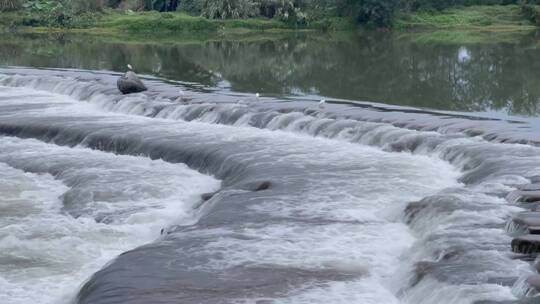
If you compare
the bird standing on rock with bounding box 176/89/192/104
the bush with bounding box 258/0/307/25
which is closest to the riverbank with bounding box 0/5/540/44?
the bush with bounding box 258/0/307/25

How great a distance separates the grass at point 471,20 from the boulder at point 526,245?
56.4m

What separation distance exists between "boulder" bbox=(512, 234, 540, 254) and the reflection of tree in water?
12.5 meters

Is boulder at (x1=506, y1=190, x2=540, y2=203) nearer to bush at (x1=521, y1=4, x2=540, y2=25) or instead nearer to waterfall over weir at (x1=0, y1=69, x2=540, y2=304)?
waterfall over weir at (x1=0, y1=69, x2=540, y2=304)

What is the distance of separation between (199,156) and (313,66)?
1969 centimetres

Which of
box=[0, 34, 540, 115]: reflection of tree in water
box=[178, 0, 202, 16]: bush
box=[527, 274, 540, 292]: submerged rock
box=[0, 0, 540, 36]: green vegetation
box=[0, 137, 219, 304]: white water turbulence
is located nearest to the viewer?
box=[527, 274, 540, 292]: submerged rock

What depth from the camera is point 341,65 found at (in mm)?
38375

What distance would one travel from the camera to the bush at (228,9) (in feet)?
218

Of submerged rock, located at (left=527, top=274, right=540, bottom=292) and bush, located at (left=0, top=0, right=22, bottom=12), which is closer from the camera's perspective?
submerged rock, located at (left=527, top=274, right=540, bottom=292)

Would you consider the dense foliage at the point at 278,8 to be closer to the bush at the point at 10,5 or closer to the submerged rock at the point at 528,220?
the bush at the point at 10,5

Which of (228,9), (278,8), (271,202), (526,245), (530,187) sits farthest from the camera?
(228,9)

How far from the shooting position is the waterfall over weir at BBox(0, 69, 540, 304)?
10320 mm

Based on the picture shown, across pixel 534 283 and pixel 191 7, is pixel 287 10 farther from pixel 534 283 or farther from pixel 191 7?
pixel 534 283

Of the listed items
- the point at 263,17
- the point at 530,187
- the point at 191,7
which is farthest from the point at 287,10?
the point at 530,187

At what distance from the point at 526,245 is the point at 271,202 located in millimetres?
4930
